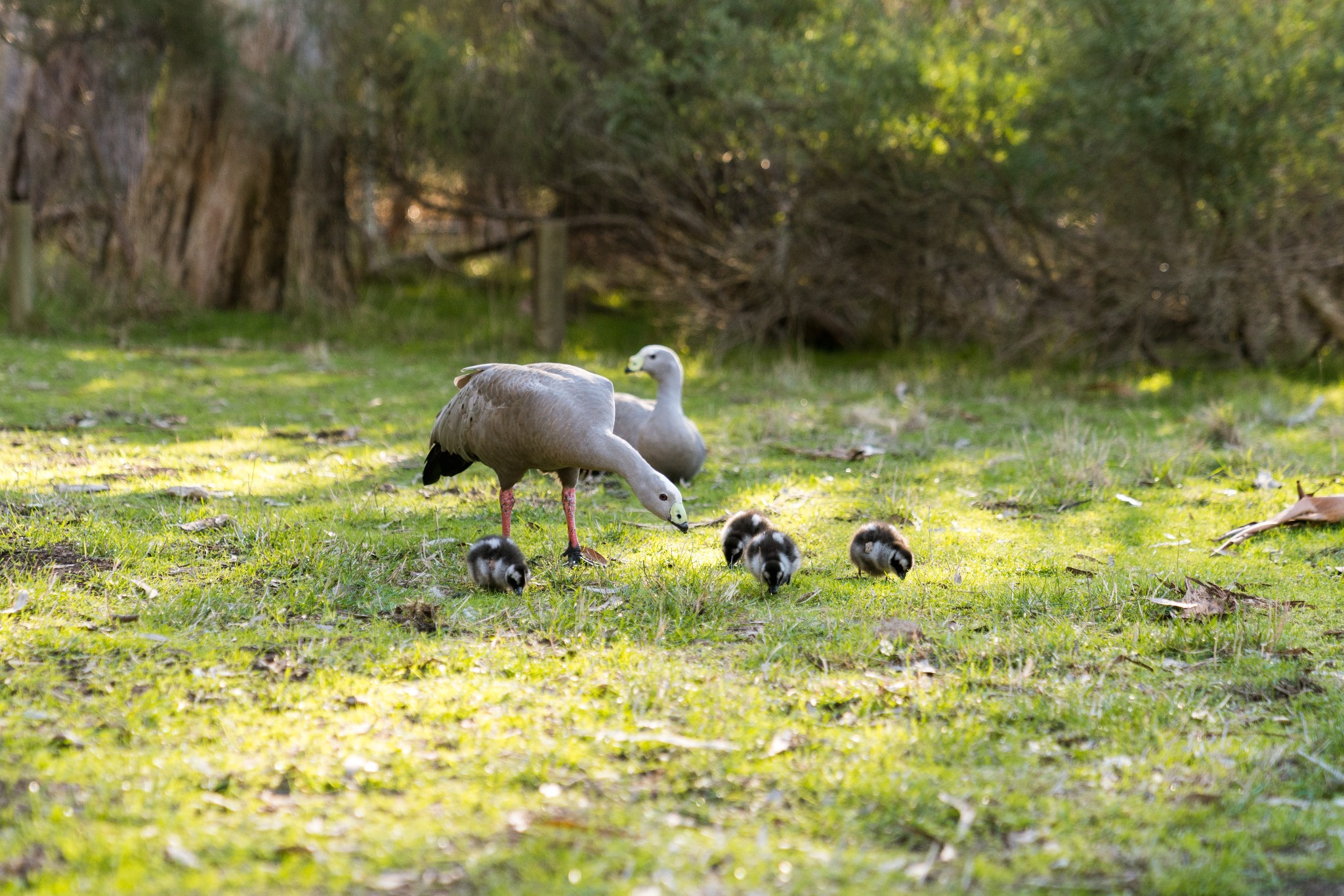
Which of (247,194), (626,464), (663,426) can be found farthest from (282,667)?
(247,194)

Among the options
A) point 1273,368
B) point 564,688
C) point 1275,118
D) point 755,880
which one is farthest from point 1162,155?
point 755,880

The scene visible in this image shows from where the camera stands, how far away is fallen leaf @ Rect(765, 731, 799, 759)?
356 cm

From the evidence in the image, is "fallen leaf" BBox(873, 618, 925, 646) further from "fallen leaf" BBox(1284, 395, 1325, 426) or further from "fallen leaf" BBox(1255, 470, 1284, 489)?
"fallen leaf" BBox(1284, 395, 1325, 426)

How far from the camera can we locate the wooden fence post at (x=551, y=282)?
14078 mm

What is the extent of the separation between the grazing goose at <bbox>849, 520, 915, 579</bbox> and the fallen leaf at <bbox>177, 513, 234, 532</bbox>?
309cm

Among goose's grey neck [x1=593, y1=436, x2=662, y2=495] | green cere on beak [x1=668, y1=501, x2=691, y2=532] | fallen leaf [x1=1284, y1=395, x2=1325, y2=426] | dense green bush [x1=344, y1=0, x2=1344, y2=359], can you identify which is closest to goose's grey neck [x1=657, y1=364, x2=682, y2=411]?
goose's grey neck [x1=593, y1=436, x2=662, y2=495]

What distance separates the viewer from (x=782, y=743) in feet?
11.8

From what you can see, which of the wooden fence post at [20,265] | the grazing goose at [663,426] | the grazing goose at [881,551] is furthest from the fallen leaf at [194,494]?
the wooden fence post at [20,265]

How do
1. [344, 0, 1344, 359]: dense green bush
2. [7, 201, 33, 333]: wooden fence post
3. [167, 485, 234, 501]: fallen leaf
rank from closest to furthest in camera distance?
[167, 485, 234, 501]: fallen leaf → [344, 0, 1344, 359]: dense green bush → [7, 201, 33, 333]: wooden fence post

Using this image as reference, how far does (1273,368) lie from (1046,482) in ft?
20.1

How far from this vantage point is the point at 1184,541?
6.09 meters

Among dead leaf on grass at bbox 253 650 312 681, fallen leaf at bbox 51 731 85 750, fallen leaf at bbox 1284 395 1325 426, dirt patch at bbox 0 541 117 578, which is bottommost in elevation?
fallen leaf at bbox 51 731 85 750

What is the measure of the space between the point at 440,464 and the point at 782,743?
3304 millimetres

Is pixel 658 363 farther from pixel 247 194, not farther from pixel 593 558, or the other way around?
pixel 247 194
